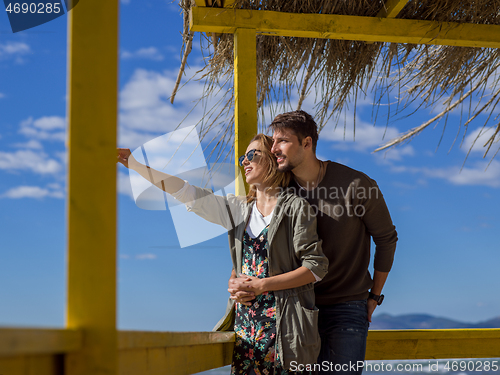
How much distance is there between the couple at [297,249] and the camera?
6.12 feet

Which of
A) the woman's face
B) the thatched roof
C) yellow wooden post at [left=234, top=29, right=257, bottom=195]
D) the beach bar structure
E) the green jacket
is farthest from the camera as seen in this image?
the thatched roof

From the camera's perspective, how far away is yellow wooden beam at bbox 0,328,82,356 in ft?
2.44

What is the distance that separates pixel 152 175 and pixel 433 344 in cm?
203

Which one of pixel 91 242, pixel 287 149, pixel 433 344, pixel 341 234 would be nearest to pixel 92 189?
pixel 91 242

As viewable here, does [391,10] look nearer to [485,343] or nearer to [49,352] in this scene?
[485,343]

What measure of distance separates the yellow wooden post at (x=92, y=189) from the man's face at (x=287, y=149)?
1.22m

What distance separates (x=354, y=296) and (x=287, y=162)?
0.69 meters

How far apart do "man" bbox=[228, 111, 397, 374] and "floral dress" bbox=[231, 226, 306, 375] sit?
1.09 feet

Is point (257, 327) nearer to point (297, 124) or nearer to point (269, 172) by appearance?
point (269, 172)

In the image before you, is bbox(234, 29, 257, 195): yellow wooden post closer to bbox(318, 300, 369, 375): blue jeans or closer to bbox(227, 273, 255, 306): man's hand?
bbox(227, 273, 255, 306): man's hand

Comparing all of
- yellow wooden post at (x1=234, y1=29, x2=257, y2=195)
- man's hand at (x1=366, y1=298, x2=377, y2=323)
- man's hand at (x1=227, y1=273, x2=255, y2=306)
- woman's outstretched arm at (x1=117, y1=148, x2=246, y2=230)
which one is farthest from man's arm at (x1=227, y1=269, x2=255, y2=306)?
yellow wooden post at (x1=234, y1=29, x2=257, y2=195)

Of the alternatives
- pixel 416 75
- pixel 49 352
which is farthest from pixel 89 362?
pixel 416 75

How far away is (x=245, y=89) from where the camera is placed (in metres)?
2.75

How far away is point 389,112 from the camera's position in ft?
13.0
